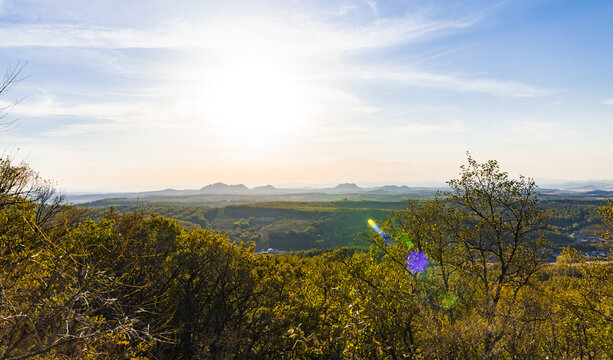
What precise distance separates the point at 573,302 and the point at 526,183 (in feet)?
30.0

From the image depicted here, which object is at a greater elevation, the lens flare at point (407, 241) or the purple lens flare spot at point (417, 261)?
the lens flare at point (407, 241)

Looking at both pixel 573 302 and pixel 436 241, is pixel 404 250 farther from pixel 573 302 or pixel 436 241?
pixel 573 302

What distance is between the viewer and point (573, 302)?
70.4 feet

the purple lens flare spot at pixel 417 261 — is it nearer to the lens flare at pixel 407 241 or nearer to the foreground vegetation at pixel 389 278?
the foreground vegetation at pixel 389 278

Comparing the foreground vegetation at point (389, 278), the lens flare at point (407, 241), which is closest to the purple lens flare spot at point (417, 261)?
the foreground vegetation at point (389, 278)

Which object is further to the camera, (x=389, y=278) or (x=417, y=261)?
(x=417, y=261)

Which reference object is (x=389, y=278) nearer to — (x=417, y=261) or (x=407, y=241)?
(x=417, y=261)

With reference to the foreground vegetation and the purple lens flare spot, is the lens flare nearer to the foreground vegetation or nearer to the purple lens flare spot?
the foreground vegetation

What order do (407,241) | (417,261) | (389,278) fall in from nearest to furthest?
(389,278)
(417,261)
(407,241)

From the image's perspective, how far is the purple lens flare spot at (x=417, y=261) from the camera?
2582 cm

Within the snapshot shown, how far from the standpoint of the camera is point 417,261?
26312mm

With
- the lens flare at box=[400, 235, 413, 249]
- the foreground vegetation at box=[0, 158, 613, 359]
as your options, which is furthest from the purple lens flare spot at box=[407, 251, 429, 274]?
the lens flare at box=[400, 235, 413, 249]

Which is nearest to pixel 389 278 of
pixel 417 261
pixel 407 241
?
pixel 417 261

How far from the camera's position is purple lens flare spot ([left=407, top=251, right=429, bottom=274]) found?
25817 millimetres
